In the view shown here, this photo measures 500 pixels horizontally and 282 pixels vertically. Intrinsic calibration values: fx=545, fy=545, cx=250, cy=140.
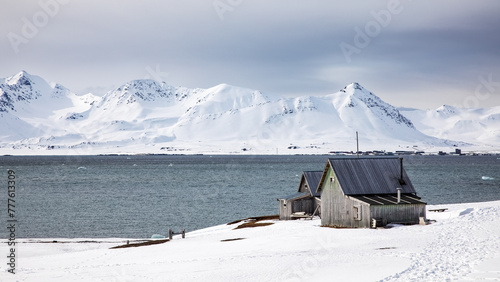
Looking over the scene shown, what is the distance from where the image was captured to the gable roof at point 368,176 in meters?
47.8

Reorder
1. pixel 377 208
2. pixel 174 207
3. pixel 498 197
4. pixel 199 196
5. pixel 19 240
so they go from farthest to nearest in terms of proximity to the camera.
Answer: pixel 199 196, pixel 498 197, pixel 174 207, pixel 19 240, pixel 377 208

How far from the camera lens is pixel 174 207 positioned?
3351 inches

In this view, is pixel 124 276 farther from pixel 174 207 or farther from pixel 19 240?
pixel 174 207

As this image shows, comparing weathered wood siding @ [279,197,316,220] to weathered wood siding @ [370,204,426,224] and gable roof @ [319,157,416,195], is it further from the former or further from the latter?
weathered wood siding @ [370,204,426,224]

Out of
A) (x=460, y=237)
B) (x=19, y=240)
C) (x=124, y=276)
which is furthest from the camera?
(x=19, y=240)

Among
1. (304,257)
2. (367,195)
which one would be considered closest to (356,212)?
(367,195)

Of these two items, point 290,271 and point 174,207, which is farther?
point 174,207

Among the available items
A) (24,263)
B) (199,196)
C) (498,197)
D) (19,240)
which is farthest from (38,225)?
(498,197)

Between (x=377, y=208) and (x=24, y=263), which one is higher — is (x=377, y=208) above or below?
above

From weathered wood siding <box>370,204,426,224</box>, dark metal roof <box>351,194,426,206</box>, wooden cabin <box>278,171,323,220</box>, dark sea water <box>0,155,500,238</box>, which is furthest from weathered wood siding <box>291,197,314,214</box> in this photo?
dark sea water <box>0,155,500,238</box>

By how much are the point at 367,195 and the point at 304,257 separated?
16.7 metres

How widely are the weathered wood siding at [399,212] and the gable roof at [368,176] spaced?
2890 mm

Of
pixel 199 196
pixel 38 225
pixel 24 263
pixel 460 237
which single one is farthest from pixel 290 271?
pixel 199 196

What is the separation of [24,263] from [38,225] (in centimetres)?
3067
